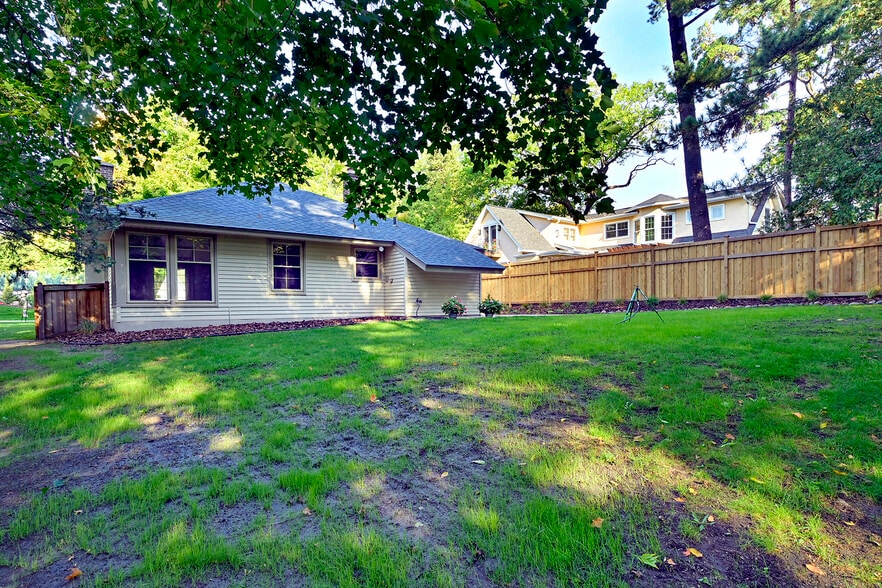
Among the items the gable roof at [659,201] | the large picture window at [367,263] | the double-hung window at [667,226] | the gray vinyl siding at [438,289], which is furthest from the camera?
the double-hung window at [667,226]

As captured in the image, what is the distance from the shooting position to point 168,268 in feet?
36.0

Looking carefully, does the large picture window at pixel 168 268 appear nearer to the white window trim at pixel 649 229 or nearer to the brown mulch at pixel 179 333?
the brown mulch at pixel 179 333

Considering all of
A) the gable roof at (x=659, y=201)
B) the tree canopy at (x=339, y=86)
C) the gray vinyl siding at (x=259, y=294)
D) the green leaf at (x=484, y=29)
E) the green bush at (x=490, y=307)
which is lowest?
the green bush at (x=490, y=307)

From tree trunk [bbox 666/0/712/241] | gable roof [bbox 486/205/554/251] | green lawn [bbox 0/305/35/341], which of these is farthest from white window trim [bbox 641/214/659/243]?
green lawn [bbox 0/305/35/341]

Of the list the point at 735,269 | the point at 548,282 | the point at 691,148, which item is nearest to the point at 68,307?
the point at 548,282

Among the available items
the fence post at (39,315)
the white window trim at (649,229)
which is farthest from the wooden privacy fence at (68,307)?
the white window trim at (649,229)

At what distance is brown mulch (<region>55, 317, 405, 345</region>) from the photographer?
8.87m

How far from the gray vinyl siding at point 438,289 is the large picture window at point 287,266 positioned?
354 centimetres

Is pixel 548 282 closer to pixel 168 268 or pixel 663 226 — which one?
pixel 168 268

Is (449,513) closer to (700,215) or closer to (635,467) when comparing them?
(635,467)

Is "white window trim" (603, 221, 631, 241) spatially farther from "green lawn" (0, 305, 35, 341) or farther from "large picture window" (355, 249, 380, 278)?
"green lawn" (0, 305, 35, 341)

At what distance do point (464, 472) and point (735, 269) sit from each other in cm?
1240

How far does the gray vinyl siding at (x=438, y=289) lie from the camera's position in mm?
14492

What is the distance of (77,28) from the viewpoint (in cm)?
492
